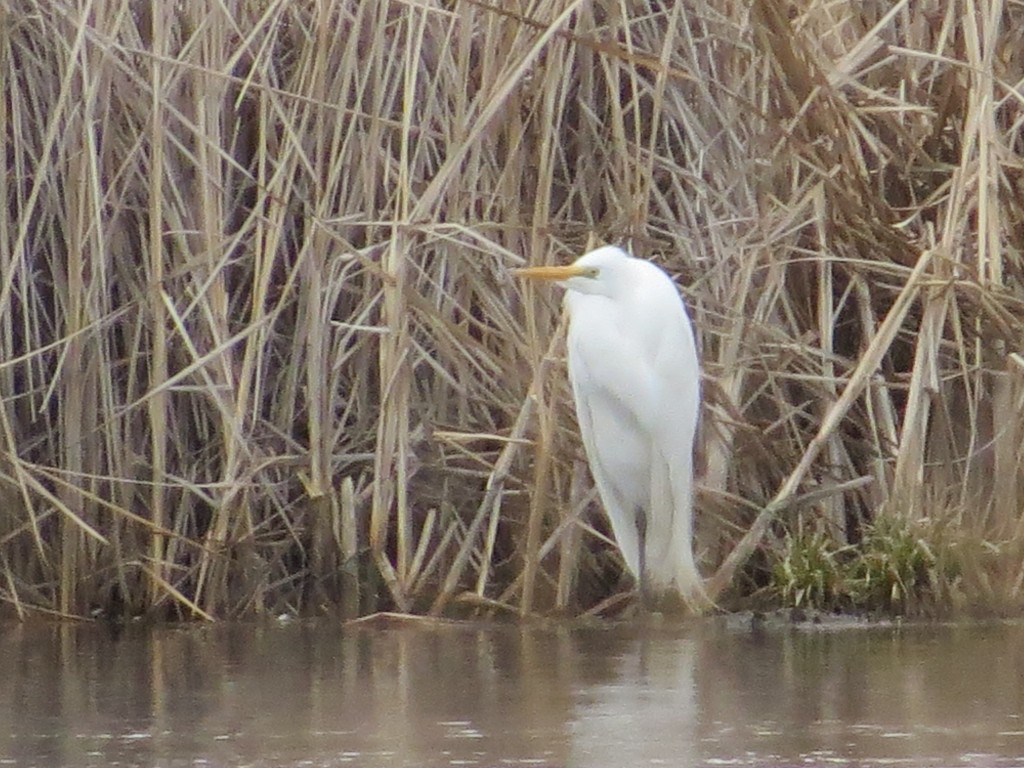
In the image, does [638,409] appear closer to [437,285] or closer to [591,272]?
[591,272]

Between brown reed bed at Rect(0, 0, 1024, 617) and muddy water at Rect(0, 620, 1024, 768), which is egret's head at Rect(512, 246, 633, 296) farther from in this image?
muddy water at Rect(0, 620, 1024, 768)

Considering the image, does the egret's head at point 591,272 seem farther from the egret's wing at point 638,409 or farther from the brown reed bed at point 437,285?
the brown reed bed at point 437,285

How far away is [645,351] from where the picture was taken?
4887mm

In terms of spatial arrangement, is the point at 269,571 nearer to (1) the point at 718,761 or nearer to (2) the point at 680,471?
(2) the point at 680,471

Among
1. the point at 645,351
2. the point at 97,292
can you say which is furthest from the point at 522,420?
the point at 97,292

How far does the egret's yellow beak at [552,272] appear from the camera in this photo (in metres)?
4.68

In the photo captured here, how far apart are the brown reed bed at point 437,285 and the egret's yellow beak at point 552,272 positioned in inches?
6.7

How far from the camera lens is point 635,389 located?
488cm

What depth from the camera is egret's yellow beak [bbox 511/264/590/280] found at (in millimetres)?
4676

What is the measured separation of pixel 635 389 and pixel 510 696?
1.38 m

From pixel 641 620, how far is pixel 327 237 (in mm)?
1109

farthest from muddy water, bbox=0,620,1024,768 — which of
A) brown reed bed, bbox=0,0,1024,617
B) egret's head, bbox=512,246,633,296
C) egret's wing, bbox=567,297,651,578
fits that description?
egret's head, bbox=512,246,633,296

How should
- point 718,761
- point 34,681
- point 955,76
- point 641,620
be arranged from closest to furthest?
point 718,761, point 34,681, point 641,620, point 955,76

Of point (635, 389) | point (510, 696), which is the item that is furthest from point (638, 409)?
point (510, 696)
